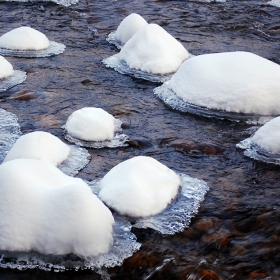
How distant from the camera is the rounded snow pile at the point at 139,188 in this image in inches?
125

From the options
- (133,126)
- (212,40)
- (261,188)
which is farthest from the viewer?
(212,40)

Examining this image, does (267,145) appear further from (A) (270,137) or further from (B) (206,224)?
(B) (206,224)

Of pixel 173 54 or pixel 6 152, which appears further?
pixel 173 54

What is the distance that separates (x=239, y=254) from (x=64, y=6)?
5.96 m

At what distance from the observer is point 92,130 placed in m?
4.14

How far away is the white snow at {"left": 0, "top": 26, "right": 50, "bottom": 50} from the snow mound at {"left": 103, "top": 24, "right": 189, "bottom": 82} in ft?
2.82

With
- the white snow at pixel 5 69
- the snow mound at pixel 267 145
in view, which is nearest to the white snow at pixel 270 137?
the snow mound at pixel 267 145

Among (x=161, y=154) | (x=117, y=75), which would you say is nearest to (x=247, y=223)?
(x=161, y=154)

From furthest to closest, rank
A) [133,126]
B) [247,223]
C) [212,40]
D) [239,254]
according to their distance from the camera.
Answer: [212,40] → [133,126] → [247,223] → [239,254]

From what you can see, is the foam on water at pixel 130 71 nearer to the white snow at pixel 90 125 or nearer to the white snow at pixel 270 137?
the white snow at pixel 90 125

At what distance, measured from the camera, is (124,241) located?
297cm

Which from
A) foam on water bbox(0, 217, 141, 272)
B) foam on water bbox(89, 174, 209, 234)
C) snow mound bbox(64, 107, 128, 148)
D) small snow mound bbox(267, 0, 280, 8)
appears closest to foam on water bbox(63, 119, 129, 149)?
snow mound bbox(64, 107, 128, 148)

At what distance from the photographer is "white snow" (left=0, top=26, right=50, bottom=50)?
20.2 ft

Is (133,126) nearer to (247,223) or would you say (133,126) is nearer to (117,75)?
(117,75)
